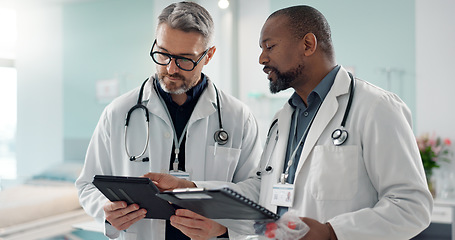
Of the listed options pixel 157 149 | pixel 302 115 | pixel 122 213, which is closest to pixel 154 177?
pixel 122 213

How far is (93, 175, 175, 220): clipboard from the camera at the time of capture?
133cm

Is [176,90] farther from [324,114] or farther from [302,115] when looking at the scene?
[324,114]

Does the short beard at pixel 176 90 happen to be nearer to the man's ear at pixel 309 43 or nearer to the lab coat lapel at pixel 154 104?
the lab coat lapel at pixel 154 104

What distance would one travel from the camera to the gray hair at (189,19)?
1741 mm

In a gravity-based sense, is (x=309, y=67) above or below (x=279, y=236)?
above

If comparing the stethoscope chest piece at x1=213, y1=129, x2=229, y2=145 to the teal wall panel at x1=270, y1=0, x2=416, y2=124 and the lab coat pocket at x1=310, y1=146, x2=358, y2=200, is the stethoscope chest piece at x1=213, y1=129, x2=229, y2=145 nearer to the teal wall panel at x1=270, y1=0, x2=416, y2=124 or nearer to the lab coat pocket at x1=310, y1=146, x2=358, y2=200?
the lab coat pocket at x1=310, y1=146, x2=358, y2=200

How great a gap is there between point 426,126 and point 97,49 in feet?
9.73

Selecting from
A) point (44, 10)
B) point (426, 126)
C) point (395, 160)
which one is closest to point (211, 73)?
point (44, 10)

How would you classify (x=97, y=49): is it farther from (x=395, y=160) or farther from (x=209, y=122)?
(x=395, y=160)

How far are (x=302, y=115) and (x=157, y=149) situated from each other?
0.58 metres

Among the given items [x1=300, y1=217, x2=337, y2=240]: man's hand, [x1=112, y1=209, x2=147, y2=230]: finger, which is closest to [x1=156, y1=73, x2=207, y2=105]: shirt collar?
[x1=112, y1=209, x2=147, y2=230]: finger

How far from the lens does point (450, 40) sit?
381cm

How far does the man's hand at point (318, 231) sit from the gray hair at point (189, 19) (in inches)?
34.7

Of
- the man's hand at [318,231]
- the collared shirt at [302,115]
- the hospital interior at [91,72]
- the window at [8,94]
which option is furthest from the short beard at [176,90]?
the window at [8,94]
